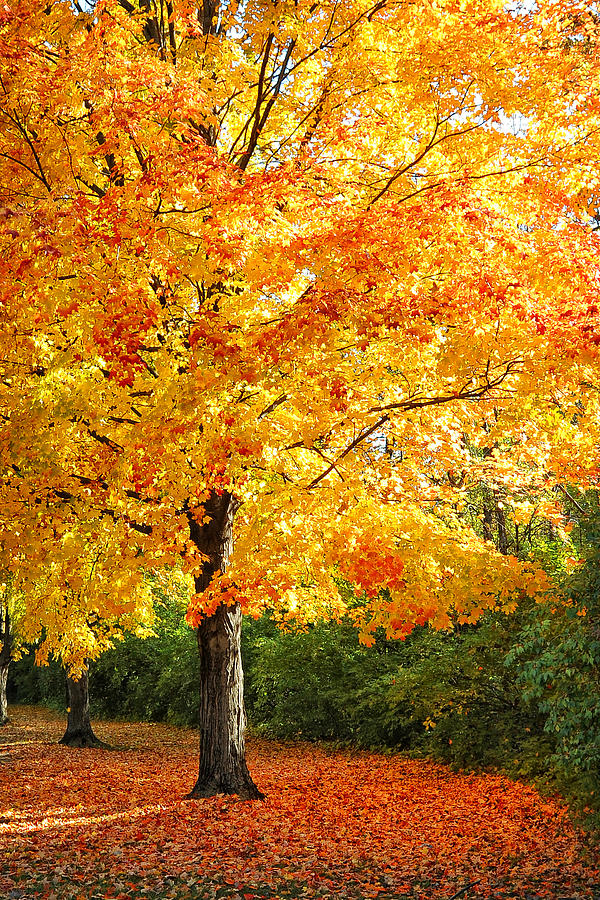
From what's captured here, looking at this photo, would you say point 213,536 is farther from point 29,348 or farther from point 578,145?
point 578,145

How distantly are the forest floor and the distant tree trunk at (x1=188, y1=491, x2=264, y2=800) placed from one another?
0.35m

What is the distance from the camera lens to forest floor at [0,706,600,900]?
251 inches

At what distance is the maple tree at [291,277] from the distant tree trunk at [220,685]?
1.08m

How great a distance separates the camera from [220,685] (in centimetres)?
962

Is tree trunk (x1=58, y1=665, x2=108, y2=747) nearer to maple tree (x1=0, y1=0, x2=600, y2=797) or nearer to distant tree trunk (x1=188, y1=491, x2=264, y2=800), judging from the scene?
distant tree trunk (x1=188, y1=491, x2=264, y2=800)

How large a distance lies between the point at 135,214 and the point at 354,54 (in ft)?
8.71

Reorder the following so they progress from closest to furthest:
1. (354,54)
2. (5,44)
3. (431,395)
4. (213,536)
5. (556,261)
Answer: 1. (5,44)
2. (556,261)
3. (354,54)
4. (431,395)
5. (213,536)

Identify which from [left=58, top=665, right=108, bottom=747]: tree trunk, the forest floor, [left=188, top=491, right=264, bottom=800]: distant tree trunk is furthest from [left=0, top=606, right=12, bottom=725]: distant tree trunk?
[left=188, top=491, right=264, bottom=800]: distant tree trunk

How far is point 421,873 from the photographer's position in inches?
273

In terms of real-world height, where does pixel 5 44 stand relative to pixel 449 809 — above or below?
above

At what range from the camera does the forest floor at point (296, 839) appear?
251 inches

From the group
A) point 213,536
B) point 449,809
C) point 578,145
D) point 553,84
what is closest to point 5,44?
point 553,84

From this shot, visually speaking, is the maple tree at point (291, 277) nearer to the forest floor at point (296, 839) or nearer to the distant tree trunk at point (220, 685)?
the distant tree trunk at point (220, 685)

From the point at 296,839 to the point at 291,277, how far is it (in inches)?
225
